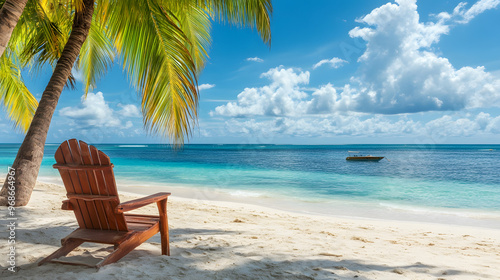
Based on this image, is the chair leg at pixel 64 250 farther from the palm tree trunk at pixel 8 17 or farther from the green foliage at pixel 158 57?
the green foliage at pixel 158 57

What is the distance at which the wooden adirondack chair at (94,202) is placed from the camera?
2293mm

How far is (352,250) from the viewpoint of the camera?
3.33 metres

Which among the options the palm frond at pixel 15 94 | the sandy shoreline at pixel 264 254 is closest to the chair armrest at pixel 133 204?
the sandy shoreline at pixel 264 254

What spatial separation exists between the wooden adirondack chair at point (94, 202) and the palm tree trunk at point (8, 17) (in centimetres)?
134

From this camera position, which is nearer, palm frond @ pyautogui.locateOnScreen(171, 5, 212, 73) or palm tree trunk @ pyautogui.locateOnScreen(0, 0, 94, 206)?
palm tree trunk @ pyautogui.locateOnScreen(0, 0, 94, 206)

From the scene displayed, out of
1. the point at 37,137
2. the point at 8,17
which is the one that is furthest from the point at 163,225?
the point at 37,137

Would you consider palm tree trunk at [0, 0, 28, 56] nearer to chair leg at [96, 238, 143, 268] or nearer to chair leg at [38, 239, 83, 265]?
chair leg at [38, 239, 83, 265]

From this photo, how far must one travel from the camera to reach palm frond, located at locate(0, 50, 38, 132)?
25.6 ft

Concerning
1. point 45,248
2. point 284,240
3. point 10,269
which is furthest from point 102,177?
point 284,240

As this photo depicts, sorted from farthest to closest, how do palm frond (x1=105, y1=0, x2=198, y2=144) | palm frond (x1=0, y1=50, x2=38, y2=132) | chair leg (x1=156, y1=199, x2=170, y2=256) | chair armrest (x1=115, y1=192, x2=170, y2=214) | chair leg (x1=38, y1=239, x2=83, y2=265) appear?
palm frond (x1=0, y1=50, x2=38, y2=132), palm frond (x1=105, y1=0, x2=198, y2=144), chair leg (x1=156, y1=199, x2=170, y2=256), chair leg (x1=38, y1=239, x2=83, y2=265), chair armrest (x1=115, y1=192, x2=170, y2=214)

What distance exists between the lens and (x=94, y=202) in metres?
2.40

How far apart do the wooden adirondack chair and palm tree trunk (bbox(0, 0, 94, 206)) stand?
2817 mm

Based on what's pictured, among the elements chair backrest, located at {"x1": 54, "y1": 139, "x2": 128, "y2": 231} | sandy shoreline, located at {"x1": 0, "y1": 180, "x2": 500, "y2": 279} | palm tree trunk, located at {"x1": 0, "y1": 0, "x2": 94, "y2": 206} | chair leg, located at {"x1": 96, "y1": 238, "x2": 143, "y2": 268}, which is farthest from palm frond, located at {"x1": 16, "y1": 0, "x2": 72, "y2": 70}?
chair leg, located at {"x1": 96, "y1": 238, "x2": 143, "y2": 268}

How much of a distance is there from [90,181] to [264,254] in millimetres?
1637
